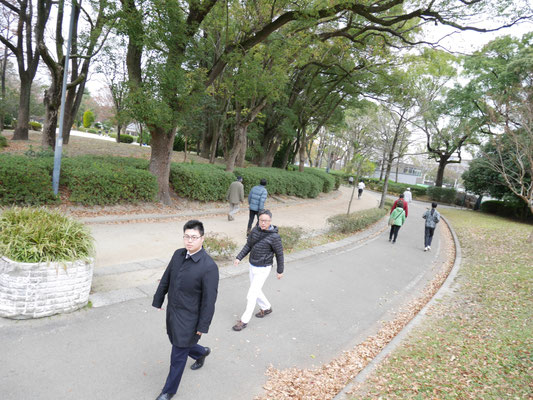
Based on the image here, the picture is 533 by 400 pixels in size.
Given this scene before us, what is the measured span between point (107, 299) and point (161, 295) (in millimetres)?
2022

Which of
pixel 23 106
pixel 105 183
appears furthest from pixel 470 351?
pixel 23 106

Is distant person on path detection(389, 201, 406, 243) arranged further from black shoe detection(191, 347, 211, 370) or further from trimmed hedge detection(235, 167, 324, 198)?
black shoe detection(191, 347, 211, 370)

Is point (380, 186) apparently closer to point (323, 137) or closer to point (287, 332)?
point (323, 137)

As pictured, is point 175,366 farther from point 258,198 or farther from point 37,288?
point 258,198

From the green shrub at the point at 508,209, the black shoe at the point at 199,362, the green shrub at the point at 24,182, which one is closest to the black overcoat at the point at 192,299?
the black shoe at the point at 199,362

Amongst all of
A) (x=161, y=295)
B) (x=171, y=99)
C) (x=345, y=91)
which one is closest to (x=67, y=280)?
(x=161, y=295)

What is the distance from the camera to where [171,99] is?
10.4 m

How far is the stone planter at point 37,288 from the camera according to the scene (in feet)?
12.2

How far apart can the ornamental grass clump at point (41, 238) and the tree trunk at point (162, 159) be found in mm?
6763

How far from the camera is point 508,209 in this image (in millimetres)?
25953

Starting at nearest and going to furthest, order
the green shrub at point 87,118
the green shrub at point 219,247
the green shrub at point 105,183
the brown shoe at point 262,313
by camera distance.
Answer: the brown shoe at point 262,313, the green shrub at point 219,247, the green shrub at point 105,183, the green shrub at point 87,118

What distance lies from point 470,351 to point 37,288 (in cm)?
573

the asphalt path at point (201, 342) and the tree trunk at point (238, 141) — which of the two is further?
the tree trunk at point (238, 141)

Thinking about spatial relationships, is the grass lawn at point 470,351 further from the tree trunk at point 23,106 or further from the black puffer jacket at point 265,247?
the tree trunk at point 23,106
